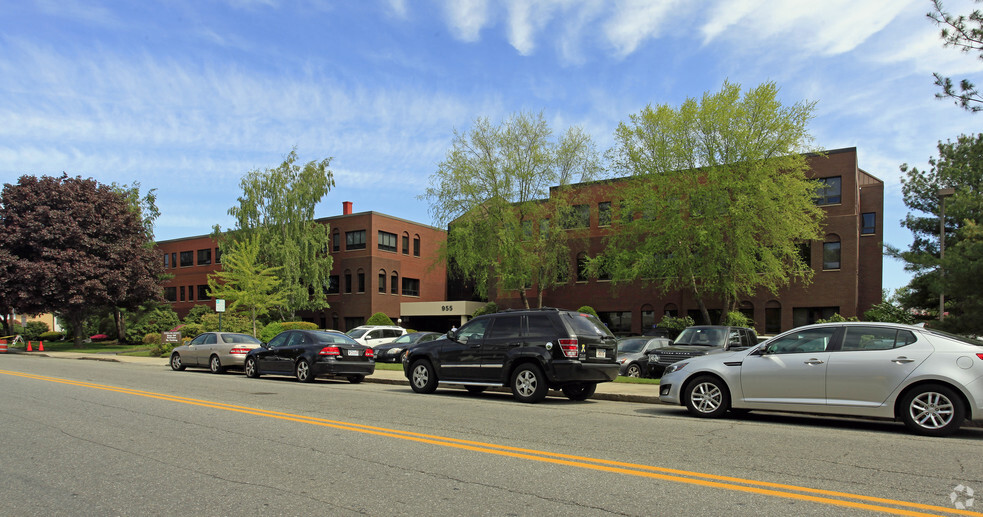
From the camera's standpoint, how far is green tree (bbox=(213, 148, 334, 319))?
155 ft

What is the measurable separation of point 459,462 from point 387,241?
48.3 meters

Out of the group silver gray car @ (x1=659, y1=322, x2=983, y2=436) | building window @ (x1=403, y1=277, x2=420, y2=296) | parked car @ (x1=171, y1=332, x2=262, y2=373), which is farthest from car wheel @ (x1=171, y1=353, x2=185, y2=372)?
building window @ (x1=403, y1=277, x2=420, y2=296)

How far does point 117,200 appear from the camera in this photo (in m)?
45.0

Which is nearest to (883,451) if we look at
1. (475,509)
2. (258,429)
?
(475,509)

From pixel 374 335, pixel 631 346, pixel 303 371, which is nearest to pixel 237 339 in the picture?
pixel 303 371

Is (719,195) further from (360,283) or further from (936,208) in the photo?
(360,283)

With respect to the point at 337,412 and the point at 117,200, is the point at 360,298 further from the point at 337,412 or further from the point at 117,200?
the point at 337,412

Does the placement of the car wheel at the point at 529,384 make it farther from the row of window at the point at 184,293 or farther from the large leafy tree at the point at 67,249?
the row of window at the point at 184,293

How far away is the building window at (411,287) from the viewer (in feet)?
184

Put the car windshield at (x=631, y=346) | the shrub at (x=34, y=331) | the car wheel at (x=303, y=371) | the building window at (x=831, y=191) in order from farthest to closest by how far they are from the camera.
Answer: the shrub at (x=34, y=331) → the building window at (x=831, y=191) → the car windshield at (x=631, y=346) → the car wheel at (x=303, y=371)

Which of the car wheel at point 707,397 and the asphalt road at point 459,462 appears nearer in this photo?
the asphalt road at point 459,462

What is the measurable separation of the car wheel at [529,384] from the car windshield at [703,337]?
6.94m

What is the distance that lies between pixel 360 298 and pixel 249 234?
31.8 feet

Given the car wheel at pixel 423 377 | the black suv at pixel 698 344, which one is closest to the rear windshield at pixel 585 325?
the car wheel at pixel 423 377
